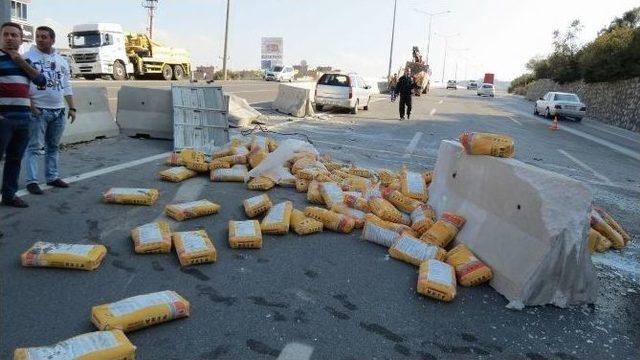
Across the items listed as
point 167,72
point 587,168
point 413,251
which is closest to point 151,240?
point 413,251

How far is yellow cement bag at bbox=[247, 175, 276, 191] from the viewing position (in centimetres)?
662

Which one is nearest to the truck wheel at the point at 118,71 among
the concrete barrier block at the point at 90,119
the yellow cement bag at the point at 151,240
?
the concrete barrier block at the point at 90,119

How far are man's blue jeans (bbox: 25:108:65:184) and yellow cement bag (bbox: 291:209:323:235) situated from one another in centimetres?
307

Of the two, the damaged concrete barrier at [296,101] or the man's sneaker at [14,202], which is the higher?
the damaged concrete barrier at [296,101]

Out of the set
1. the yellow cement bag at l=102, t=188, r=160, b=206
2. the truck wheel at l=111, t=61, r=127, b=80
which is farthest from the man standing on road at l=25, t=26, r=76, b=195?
the truck wheel at l=111, t=61, r=127, b=80

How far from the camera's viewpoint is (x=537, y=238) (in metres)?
4.01

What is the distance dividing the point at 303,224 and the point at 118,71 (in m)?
28.2

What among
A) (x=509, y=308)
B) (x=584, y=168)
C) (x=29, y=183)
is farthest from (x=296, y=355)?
(x=584, y=168)

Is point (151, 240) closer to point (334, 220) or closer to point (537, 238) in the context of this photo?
point (334, 220)

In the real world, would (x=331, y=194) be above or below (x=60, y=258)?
above

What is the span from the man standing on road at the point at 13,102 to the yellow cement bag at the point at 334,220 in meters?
3.09

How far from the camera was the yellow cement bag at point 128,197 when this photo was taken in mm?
5555

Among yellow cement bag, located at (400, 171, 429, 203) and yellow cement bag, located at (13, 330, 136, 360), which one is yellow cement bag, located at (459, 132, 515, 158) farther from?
yellow cement bag, located at (13, 330, 136, 360)

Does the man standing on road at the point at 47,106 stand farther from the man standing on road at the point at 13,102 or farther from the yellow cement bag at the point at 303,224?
the yellow cement bag at the point at 303,224
